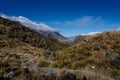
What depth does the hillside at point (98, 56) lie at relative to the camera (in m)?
17.7

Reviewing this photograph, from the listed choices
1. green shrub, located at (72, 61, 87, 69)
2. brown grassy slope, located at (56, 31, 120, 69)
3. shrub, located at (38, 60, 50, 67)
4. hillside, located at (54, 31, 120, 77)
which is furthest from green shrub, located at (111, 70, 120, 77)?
shrub, located at (38, 60, 50, 67)

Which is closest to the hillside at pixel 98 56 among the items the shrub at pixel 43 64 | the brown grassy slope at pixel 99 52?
the brown grassy slope at pixel 99 52

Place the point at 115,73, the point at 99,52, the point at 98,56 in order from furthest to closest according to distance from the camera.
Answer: the point at 99,52, the point at 98,56, the point at 115,73

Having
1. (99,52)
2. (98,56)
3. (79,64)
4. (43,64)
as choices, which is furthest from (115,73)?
(43,64)

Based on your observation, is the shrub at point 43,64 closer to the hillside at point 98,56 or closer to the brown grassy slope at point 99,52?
the hillside at point 98,56

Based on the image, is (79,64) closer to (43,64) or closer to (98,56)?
(98,56)

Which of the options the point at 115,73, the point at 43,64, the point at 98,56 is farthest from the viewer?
the point at 43,64

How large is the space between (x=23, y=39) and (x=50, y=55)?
278 feet

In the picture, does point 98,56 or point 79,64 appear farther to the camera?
point 98,56

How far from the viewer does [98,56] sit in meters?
20.2

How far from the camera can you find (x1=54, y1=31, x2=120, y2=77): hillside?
17656 millimetres

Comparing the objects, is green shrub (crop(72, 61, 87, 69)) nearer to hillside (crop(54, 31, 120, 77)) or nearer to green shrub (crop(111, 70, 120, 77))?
hillside (crop(54, 31, 120, 77))

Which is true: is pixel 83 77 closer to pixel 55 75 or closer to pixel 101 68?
pixel 55 75

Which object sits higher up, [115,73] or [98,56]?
[98,56]
